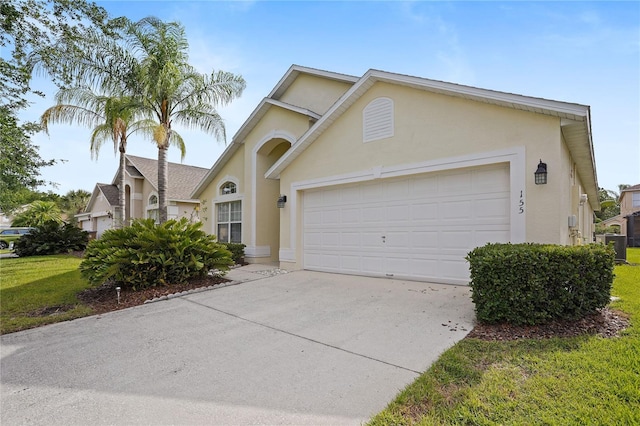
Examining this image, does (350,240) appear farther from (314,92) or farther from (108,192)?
(108,192)

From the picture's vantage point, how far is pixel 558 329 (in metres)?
4.26

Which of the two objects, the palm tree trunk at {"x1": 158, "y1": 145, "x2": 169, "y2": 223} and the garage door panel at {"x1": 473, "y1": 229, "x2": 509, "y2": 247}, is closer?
the garage door panel at {"x1": 473, "y1": 229, "x2": 509, "y2": 247}

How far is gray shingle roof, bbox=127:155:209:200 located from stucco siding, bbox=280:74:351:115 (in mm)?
10601

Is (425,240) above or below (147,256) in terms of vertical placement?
above

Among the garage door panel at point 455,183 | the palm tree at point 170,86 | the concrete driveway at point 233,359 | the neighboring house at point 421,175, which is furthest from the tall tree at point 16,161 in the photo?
the garage door panel at point 455,183

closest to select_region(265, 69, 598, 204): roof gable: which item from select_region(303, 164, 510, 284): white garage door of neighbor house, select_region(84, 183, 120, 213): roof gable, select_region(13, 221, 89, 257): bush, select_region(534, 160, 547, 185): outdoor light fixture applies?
select_region(534, 160, 547, 185): outdoor light fixture

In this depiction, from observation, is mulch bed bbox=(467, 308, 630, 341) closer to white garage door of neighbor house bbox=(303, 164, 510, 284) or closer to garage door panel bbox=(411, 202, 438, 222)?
white garage door of neighbor house bbox=(303, 164, 510, 284)

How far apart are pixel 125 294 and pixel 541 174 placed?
29.7ft

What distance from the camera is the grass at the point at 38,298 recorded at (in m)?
5.83

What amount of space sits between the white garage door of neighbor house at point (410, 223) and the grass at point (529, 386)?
122 inches

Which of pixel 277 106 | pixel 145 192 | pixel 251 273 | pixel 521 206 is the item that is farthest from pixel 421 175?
pixel 145 192

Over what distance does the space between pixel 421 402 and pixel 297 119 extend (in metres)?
10.3

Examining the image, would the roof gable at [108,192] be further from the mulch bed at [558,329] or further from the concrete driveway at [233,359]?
the mulch bed at [558,329]

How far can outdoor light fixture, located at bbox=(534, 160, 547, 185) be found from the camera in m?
5.89
